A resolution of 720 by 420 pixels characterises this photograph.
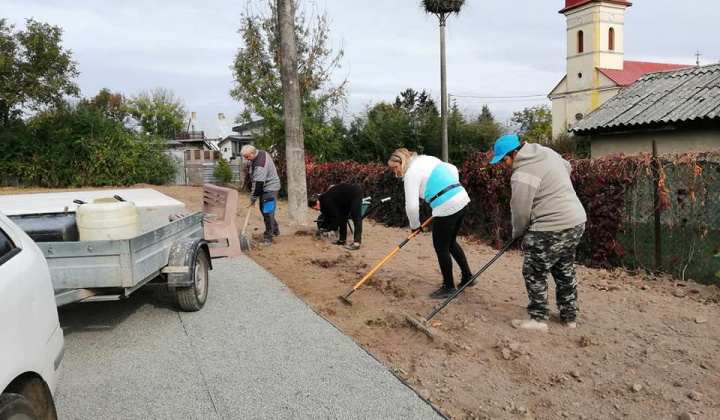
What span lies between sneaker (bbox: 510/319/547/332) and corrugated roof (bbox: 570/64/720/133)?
12073 mm

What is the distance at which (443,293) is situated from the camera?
5.98 metres

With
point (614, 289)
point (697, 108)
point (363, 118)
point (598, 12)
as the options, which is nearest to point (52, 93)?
point (363, 118)

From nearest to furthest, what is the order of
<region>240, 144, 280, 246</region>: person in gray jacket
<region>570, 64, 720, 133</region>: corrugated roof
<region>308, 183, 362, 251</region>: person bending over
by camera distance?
<region>308, 183, 362, 251</region>: person bending over, <region>240, 144, 280, 246</region>: person in gray jacket, <region>570, 64, 720, 133</region>: corrugated roof

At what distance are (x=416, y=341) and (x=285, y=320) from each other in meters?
1.32

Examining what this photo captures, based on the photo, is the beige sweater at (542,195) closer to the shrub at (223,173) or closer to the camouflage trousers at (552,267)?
the camouflage trousers at (552,267)

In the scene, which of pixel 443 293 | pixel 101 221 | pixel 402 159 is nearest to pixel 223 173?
pixel 402 159

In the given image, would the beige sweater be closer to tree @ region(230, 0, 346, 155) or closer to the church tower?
tree @ region(230, 0, 346, 155)

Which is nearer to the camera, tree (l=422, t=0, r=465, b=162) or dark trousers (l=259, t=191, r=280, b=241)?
dark trousers (l=259, t=191, r=280, b=241)

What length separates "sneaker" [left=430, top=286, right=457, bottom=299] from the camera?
5.93 m

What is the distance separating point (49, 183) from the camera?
25.6 m

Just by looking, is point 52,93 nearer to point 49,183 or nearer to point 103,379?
point 49,183

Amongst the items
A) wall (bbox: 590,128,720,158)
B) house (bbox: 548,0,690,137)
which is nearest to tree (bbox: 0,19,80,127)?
wall (bbox: 590,128,720,158)

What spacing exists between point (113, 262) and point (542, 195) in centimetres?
336

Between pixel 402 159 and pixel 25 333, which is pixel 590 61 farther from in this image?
pixel 25 333
